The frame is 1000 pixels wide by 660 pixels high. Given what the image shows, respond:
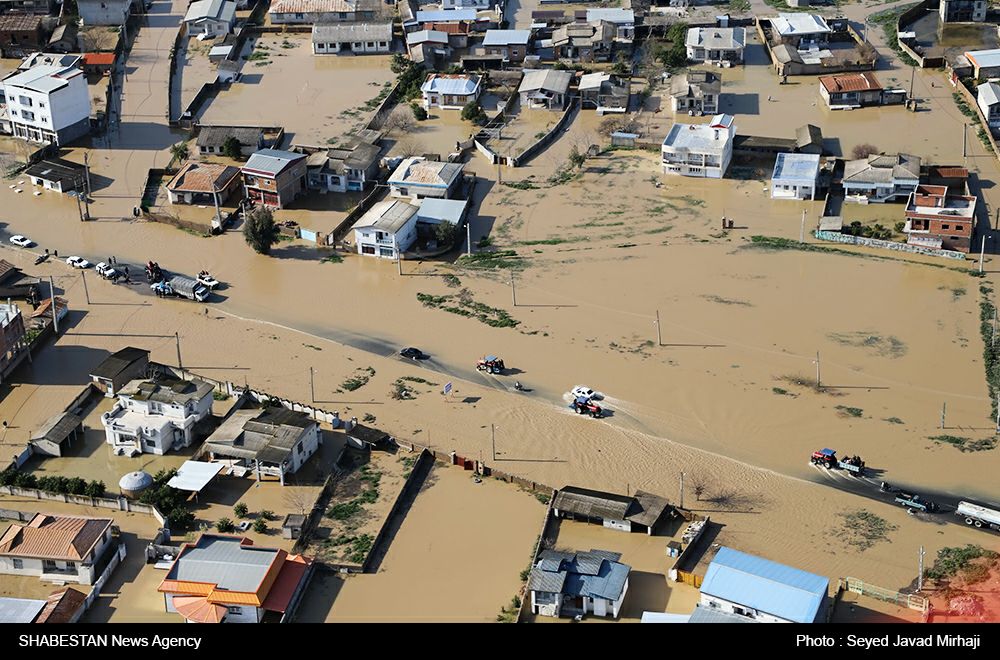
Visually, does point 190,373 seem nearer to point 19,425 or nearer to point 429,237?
point 19,425

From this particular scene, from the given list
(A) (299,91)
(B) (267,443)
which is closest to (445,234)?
(B) (267,443)

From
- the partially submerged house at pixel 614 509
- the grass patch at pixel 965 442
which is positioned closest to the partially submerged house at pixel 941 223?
the grass patch at pixel 965 442

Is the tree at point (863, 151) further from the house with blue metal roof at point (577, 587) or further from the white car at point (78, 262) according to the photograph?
the white car at point (78, 262)

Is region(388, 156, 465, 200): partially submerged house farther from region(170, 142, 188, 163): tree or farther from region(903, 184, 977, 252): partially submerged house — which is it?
region(903, 184, 977, 252): partially submerged house

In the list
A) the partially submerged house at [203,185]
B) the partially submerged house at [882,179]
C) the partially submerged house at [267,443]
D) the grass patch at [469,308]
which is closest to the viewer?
the partially submerged house at [267,443]
